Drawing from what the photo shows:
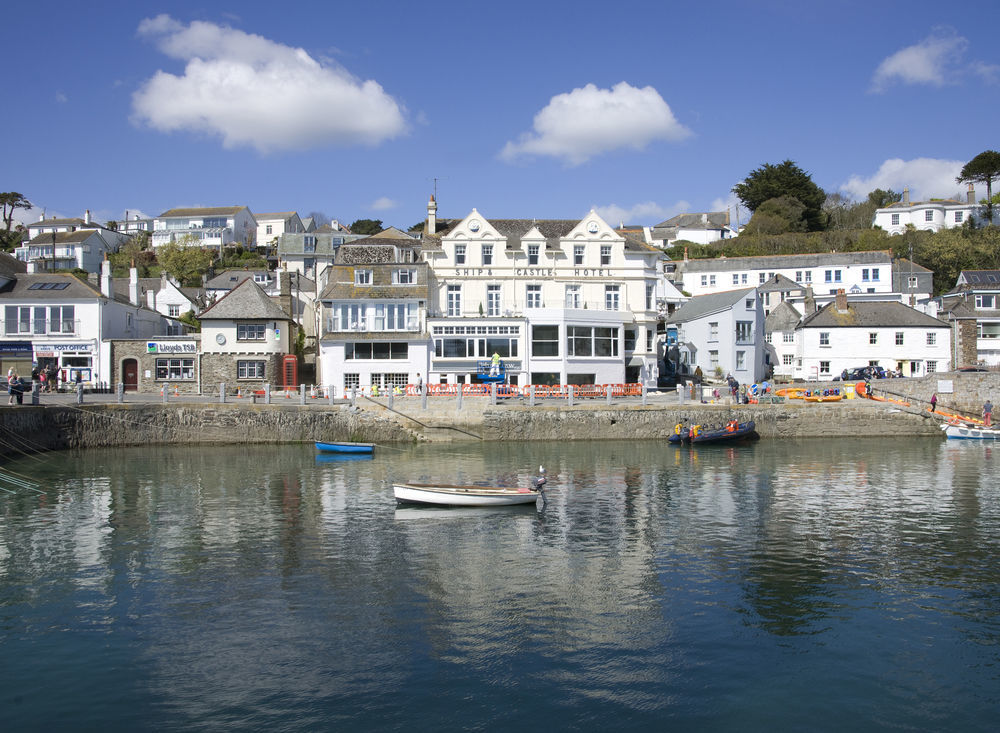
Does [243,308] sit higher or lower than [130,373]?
higher

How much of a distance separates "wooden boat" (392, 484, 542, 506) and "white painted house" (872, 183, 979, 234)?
88.7 m

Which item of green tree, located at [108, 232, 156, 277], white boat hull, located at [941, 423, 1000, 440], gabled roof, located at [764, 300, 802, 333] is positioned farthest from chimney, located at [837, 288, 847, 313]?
green tree, located at [108, 232, 156, 277]

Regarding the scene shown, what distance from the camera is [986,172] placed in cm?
9625

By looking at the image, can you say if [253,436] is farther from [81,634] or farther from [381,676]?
[381,676]

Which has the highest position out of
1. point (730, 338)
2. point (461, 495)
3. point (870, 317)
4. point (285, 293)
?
point (285, 293)

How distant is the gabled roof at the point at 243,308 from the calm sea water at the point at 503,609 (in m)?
23.7

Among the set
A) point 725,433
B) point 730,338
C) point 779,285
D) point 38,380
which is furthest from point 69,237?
point 725,433

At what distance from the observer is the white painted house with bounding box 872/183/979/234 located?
97250 mm

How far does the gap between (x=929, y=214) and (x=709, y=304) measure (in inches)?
2147

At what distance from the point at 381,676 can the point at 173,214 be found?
118335 mm

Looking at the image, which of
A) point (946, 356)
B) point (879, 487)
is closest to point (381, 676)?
point (879, 487)

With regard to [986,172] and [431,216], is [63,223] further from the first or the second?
[986,172]

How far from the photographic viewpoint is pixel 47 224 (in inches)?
4456

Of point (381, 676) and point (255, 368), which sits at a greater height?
point (255, 368)
